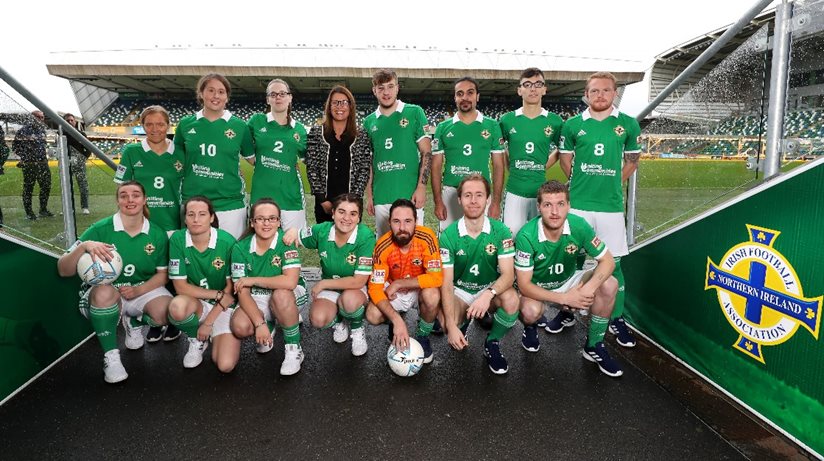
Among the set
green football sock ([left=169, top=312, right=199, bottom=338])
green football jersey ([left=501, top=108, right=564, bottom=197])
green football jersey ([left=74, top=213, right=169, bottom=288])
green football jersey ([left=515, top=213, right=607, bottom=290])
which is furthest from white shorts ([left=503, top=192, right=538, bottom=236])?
green football jersey ([left=74, top=213, right=169, bottom=288])

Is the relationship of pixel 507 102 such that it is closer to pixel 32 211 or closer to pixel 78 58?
pixel 78 58

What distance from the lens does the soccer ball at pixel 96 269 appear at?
3.14 m

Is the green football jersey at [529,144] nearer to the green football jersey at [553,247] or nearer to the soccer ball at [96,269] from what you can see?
the green football jersey at [553,247]

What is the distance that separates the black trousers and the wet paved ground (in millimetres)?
1133

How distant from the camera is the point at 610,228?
371cm

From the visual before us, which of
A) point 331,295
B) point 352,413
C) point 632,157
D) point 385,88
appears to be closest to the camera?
point 352,413

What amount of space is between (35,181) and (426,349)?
305cm

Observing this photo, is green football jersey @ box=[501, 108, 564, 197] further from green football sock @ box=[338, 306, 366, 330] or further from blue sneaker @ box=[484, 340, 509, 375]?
green football sock @ box=[338, 306, 366, 330]

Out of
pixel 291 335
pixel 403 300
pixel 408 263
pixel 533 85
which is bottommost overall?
pixel 291 335

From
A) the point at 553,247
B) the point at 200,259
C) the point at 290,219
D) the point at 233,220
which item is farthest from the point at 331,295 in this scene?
the point at 553,247

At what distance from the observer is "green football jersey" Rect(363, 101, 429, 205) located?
159 inches

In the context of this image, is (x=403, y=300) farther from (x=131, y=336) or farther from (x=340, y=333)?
(x=131, y=336)

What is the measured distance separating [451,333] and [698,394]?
1.44 meters

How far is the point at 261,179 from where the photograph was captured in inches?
157
